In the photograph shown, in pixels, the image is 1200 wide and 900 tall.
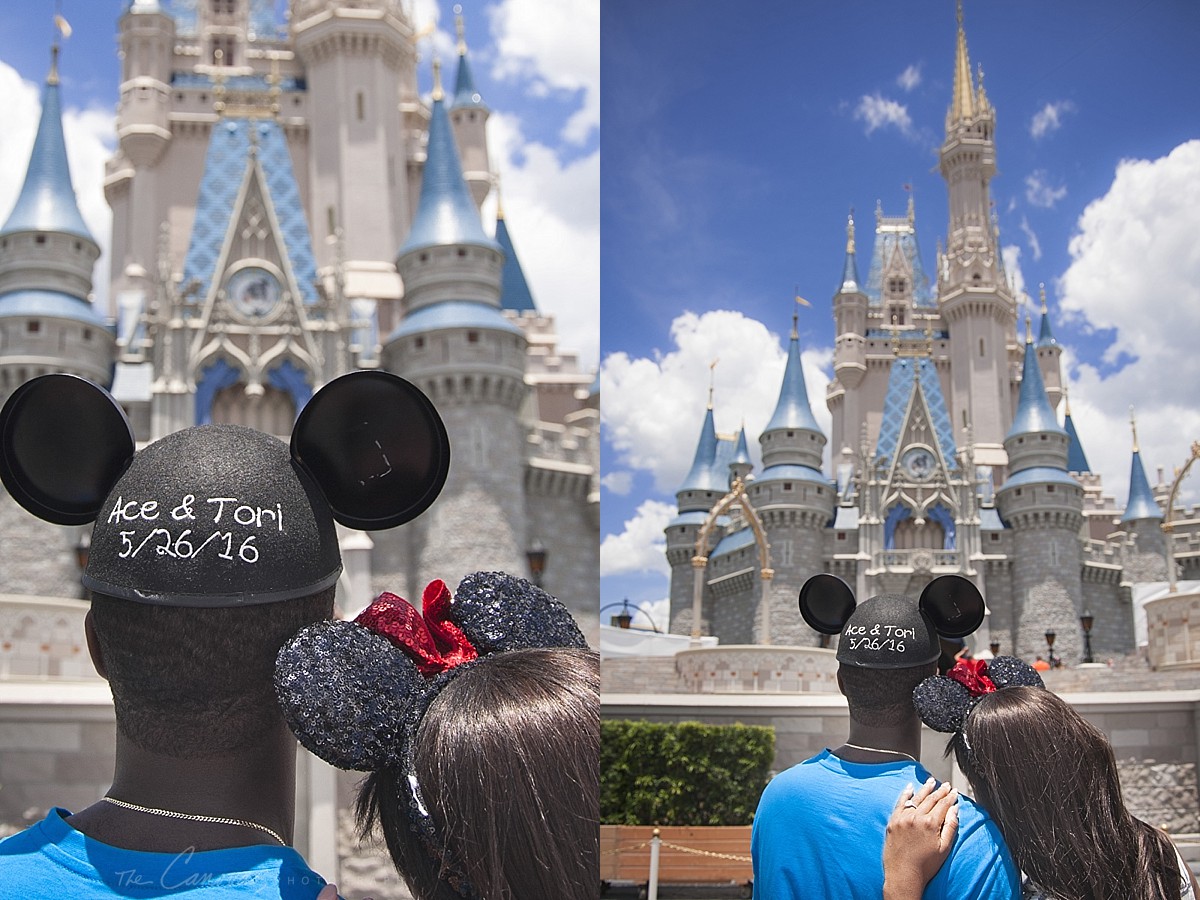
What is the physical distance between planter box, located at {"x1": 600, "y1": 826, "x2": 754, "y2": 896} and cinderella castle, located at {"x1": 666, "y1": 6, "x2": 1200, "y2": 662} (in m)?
1.11

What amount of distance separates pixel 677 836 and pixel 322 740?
140 inches

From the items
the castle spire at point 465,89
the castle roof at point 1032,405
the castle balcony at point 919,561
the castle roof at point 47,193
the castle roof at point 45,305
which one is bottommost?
the castle balcony at point 919,561

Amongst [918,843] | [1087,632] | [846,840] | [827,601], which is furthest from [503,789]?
[1087,632]

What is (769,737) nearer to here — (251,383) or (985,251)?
(985,251)

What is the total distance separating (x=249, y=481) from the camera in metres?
0.85

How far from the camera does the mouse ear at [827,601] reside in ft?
6.55

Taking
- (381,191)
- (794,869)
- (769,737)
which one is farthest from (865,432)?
(381,191)

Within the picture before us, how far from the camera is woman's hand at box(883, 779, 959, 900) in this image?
4.54 ft

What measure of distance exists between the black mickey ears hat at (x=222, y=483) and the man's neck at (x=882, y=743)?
994 mm

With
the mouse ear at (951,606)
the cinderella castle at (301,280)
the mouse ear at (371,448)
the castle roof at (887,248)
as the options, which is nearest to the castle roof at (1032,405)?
the castle roof at (887,248)

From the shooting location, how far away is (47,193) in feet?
45.1

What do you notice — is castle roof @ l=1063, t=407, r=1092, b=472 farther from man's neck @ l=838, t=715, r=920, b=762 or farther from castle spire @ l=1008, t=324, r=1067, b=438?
man's neck @ l=838, t=715, r=920, b=762

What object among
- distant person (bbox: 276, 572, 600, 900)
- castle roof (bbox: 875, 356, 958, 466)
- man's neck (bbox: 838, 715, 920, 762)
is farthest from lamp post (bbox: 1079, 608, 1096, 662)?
distant person (bbox: 276, 572, 600, 900)

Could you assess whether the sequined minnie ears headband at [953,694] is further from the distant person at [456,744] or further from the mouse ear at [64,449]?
the mouse ear at [64,449]
